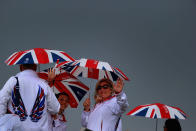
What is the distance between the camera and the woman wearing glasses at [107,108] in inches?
145

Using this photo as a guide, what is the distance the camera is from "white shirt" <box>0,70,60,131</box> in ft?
11.0

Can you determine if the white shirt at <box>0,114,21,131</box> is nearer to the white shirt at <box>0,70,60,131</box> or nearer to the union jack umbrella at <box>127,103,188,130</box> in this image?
the white shirt at <box>0,70,60,131</box>

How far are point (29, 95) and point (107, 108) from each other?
36.5 inches

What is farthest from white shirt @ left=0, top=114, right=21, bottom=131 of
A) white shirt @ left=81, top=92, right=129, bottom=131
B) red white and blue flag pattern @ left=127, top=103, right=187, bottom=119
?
red white and blue flag pattern @ left=127, top=103, right=187, bottom=119

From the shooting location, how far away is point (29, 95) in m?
3.41

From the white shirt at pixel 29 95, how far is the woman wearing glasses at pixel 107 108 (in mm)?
631

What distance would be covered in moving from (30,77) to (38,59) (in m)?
0.20

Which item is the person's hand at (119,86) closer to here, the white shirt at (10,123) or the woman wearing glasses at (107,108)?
the woman wearing glasses at (107,108)

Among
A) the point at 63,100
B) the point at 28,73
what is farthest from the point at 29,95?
the point at 63,100

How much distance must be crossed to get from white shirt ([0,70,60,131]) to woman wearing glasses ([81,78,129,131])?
24.8 inches

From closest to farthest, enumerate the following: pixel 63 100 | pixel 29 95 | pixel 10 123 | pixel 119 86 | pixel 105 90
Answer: pixel 10 123
pixel 29 95
pixel 119 86
pixel 105 90
pixel 63 100

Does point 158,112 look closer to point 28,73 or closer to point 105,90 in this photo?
point 105,90

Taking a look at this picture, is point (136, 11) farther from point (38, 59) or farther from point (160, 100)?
point (38, 59)

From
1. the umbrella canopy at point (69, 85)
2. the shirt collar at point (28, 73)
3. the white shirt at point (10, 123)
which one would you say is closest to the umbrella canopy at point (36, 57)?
the shirt collar at point (28, 73)
